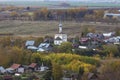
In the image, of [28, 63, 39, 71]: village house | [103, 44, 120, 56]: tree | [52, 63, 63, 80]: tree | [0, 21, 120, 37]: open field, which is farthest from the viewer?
[0, 21, 120, 37]: open field

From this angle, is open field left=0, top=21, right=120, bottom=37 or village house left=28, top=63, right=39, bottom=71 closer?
village house left=28, top=63, right=39, bottom=71

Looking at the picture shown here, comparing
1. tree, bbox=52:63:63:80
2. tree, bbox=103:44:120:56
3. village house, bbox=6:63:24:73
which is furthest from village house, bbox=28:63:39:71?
tree, bbox=103:44:120:56

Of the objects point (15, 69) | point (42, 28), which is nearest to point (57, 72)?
point (15, 69)

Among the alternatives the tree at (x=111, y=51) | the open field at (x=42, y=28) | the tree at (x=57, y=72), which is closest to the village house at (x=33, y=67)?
the tree at (x=57, y=72)

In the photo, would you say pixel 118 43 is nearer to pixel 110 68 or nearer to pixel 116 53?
pixel 116 53

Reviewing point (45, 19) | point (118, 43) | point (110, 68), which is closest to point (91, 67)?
point (110, 68)

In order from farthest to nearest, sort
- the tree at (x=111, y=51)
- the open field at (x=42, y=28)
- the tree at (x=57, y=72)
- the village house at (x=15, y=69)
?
the open field at (x=42, y=28), the tree at (x=111, y=51), the village house at (x=15, y=69), the tree at (x=57, y=72)

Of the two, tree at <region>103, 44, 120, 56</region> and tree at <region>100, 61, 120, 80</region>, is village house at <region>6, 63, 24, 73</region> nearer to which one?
tree at <region>100, 61, 120, 80</region>

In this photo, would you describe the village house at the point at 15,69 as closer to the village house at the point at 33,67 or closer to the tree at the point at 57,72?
the village house at the point at 33,67
